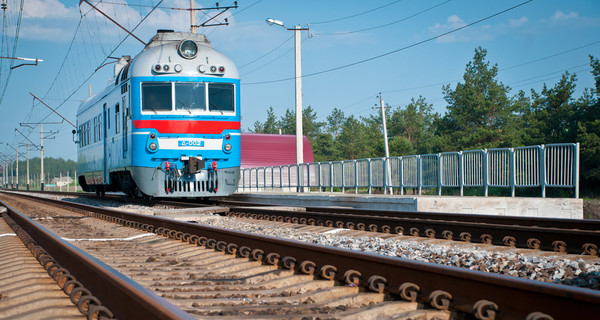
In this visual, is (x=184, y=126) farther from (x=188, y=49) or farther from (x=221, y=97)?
(x=188, y=49)

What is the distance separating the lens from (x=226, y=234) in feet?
22.2

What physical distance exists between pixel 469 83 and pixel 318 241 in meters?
59.1

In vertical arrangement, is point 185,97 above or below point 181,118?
above

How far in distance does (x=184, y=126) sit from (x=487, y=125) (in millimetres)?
53243

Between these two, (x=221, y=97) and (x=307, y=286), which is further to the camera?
(x=221, y=97)

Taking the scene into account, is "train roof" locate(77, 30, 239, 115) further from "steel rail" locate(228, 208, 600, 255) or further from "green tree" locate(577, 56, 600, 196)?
"green tree" locate(577, 56, 600, 196)

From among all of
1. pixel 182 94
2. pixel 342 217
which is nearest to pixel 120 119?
pixel 182 94

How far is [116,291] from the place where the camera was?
3529 millimetres

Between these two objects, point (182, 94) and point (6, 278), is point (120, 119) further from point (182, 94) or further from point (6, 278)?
point (6, 278)

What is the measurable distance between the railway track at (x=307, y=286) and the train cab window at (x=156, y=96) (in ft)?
27.4

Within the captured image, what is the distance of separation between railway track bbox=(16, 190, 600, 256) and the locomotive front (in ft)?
12.1

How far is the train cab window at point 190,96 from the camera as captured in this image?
14.6m

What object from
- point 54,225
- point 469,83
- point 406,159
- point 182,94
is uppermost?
point 469,83

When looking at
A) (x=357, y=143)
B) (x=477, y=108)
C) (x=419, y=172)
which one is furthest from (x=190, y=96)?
(x=357, y=143)
